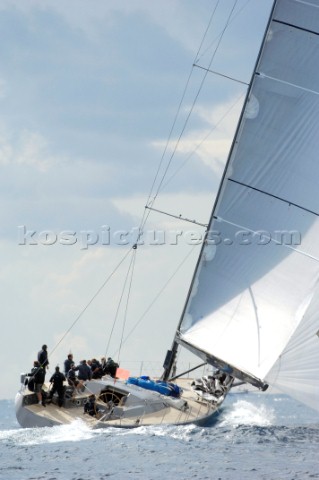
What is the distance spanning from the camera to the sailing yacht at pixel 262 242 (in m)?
24.3

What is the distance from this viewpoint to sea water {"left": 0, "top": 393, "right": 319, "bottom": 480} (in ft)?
64.8

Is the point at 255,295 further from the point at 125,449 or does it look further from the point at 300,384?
the point at 125,449

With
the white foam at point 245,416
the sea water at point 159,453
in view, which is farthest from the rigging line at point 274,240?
the white foam at point 245,416

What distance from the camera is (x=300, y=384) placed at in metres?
23.0

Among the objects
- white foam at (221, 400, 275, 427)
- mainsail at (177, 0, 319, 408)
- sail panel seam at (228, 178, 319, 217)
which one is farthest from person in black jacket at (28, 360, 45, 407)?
sail panel seam at (228, 178, 319, 217)

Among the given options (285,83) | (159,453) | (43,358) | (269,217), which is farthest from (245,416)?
(285,83)

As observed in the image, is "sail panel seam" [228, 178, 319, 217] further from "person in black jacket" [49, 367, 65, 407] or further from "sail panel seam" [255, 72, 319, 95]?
"person in black jacket" [49, 367, 65, 407]

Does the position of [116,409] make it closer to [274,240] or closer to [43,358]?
[43,358]

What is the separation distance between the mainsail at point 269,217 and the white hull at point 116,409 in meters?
1.60

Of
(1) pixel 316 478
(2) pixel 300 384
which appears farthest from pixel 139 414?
(1) pixel 316 478

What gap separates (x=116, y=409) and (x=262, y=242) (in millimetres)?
5600

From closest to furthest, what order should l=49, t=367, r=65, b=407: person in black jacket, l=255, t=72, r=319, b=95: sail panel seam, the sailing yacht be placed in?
1. l=49, t=367, r=65, b=407: person in black jacket
2. the sailing yacht
3. l=255, t=72, r=319, b=95: sail panel seam

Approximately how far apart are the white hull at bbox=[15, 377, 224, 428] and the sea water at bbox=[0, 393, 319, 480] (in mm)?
260

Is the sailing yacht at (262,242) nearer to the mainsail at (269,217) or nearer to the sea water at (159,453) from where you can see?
the mainsail at (269,217)
